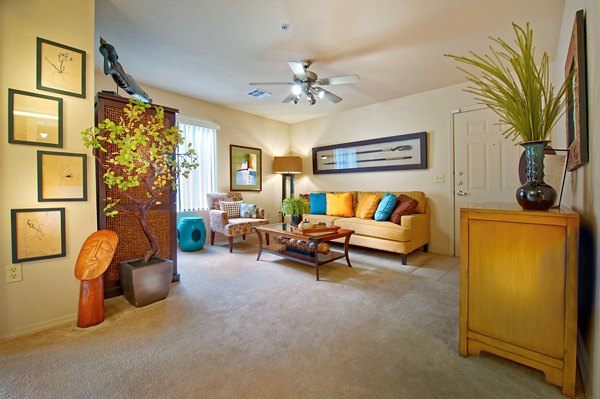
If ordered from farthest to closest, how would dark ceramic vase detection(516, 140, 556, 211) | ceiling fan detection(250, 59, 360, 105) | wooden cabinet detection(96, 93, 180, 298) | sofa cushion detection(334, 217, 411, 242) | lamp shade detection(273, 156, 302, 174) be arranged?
1. lamp shade detection(273, 156, 302, 174)
2. sofa cushion detection(334, 217, 411, 242)
3. ceiling fan detection(250, 59, 360, 105)
4. wooden cabinet detection(96, 93, 180, 298)
5. dark ceramic vase detection(516, 140, 556, 211)

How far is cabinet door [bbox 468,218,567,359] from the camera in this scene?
1.23 m

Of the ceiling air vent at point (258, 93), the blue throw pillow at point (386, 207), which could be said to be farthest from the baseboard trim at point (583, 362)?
the ceiling air vent at point (258, 93)

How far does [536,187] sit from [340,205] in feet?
10.6

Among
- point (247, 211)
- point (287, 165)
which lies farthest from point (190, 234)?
point (287, 165)

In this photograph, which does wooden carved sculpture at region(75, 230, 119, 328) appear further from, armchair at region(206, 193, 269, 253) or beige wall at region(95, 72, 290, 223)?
beige wall at region(95, 72, 290, 223)

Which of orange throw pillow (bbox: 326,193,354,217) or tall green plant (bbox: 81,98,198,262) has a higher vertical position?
tall green plant (bbox: 81,98,198,262)

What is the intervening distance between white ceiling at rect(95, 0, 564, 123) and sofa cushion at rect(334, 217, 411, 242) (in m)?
2.00

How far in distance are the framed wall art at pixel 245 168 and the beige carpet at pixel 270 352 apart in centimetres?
283

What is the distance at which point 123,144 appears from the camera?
6.64 ft

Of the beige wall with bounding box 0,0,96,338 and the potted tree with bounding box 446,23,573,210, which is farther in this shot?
the beige wall with bounding box 0,0,96,338

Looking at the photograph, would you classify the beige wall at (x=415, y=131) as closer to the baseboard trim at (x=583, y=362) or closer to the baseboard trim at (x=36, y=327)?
the baseboard trim at (x=583, y=362)

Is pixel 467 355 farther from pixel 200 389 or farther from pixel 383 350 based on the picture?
pixel 200 389

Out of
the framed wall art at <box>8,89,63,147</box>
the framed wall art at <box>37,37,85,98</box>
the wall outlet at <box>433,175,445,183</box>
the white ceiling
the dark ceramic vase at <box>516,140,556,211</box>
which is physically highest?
the white ceiling

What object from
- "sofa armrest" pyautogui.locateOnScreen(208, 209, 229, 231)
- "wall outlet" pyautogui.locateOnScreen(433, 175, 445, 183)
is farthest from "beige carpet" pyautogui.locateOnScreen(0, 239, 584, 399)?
"wall outlet" pyautogui.locateOnScreen(433, 175, 445, 183)
